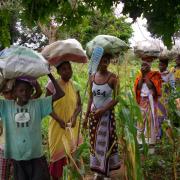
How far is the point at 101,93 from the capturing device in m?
3.86

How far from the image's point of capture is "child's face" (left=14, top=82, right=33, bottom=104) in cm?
318

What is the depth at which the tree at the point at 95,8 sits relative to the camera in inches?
84.4

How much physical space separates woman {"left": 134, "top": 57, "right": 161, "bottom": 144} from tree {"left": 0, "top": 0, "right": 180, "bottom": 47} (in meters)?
1.89

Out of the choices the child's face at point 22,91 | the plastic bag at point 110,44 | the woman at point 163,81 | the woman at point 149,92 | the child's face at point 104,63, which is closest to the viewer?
the child's face at point 22,91

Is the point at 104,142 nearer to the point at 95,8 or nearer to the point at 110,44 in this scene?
the point at 110,44

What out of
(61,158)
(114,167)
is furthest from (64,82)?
(114,167)

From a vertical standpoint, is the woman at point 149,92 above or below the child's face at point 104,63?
below

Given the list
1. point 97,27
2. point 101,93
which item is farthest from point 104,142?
point 97,27

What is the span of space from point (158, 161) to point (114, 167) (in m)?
0.51

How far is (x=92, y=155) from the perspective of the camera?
4012 millimetres

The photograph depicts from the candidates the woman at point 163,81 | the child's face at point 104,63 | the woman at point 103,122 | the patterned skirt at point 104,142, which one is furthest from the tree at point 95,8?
the woman at point 163,81

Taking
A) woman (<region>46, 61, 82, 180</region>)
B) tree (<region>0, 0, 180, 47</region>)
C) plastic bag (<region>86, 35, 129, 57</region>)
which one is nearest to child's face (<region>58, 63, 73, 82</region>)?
woman (<region>46, 61, 82, 180</region>)

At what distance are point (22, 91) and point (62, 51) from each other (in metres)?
0.56

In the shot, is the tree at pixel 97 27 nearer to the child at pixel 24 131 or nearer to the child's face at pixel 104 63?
the child's face at pixel 104 63
